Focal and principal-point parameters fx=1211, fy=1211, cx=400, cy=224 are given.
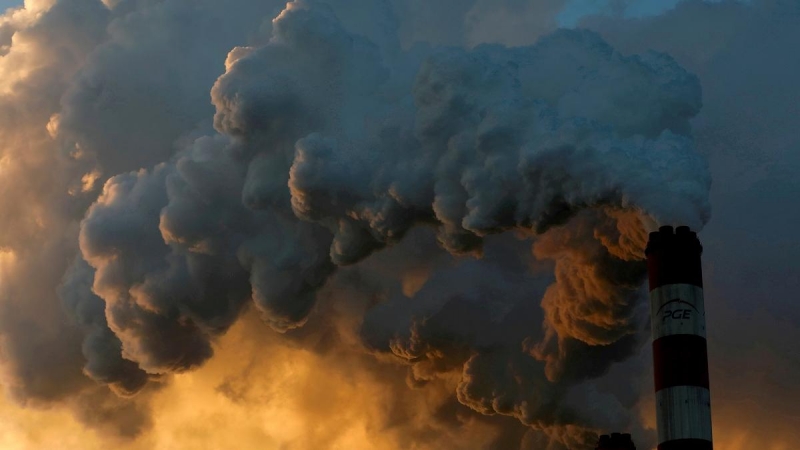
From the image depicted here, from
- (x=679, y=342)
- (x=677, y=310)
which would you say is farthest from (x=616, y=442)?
(x=677, y=310)

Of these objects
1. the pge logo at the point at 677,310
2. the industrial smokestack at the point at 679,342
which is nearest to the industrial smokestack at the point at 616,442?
the industrial smokestack at the point at 679,342

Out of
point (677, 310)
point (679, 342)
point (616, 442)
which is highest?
point (677, 310)

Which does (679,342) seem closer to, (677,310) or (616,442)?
(677,310)

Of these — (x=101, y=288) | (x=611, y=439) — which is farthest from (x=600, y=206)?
(x=101, y=288)

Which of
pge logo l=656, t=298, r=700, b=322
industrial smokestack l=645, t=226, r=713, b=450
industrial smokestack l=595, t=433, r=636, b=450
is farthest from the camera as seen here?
industrial smokestack l=595, t=433, r=636, b=450

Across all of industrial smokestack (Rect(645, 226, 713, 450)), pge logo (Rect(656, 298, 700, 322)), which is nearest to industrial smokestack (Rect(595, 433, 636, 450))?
industrial smokestack (Rect(645, 226, 713, 450))

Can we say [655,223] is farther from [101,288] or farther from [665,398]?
[101,288]

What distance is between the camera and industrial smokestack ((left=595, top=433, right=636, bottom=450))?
69188 millimetres

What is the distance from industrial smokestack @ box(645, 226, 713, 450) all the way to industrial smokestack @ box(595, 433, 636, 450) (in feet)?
72.9

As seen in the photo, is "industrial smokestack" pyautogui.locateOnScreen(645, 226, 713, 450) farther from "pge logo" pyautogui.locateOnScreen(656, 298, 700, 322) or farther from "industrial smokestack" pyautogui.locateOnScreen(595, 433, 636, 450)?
"industrial smokestack" pyautogui.locateOnScreen(595, 433, 636, 450)

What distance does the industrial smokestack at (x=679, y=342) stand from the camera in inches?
1833

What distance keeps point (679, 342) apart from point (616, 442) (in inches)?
930

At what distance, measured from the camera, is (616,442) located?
228 feet

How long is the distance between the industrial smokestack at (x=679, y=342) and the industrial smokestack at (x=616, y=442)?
22.2 m
